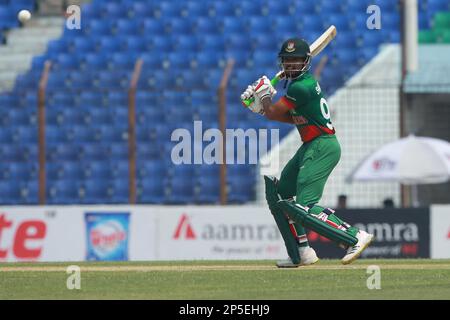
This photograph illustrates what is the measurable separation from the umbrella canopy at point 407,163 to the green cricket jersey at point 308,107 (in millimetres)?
8135

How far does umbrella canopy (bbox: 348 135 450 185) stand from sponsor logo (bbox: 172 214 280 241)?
6.48 feet

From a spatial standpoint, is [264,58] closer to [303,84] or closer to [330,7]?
[330,7]

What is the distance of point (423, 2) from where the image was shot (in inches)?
991

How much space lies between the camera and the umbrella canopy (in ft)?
64.8

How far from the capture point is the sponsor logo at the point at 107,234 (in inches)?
730

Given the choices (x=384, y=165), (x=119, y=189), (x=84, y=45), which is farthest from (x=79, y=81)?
(x=384, y=165)

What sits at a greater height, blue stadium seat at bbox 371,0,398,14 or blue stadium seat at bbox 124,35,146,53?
blue stadium seat at bbox 371,0,398,14


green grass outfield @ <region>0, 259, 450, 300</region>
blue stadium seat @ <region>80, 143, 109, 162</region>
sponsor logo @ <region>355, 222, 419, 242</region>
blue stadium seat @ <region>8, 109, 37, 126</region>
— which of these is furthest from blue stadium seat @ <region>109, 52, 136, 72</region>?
green grass outfield @ <region>0, 259, 450, 300</region>

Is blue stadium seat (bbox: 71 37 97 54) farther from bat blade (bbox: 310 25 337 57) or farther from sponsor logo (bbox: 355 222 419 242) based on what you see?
bat blade (bbox: 310 25 337 57)

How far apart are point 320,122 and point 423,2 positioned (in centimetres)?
1416

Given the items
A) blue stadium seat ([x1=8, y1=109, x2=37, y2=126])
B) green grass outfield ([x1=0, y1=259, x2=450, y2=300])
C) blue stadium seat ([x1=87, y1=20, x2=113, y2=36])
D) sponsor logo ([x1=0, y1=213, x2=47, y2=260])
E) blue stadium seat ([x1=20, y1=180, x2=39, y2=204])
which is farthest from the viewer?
blue stadium seat ([x1=87, y1=20, x2=113, y2=36])

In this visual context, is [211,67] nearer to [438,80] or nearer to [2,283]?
[438,80]

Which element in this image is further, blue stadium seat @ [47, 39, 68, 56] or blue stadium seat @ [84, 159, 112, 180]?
blue stadium seat @ [47, 39, 68, 56]
